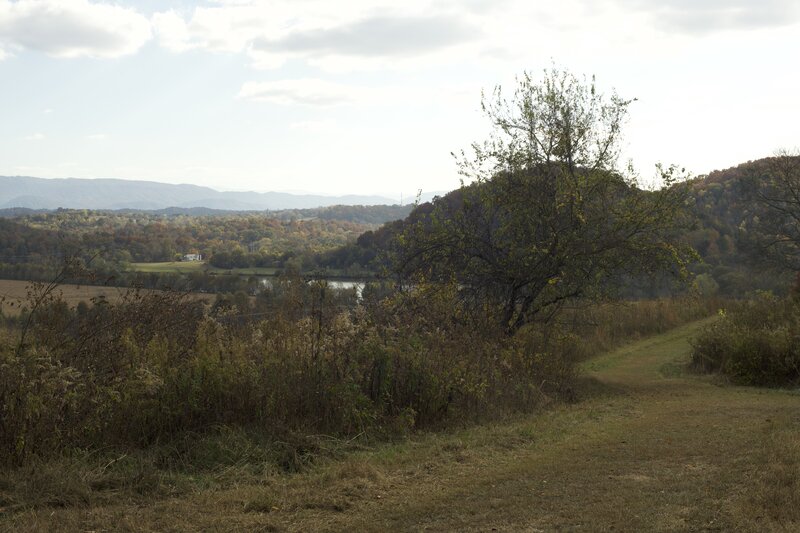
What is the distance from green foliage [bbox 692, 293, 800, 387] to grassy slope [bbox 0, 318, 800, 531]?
632 centimetres

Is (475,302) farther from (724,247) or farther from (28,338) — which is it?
(724,247)

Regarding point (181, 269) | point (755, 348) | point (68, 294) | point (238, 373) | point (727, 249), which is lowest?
point (755, 348)

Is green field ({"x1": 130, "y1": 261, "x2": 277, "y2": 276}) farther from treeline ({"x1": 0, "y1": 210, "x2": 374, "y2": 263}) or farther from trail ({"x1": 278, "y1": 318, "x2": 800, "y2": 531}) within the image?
trail ({"x1": 278, "y1": 318, "x2": 800, "y2": 531})

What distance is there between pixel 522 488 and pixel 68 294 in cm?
620

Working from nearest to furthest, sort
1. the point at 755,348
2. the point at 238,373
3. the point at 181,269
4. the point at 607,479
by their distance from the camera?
the point at 607,479
the point at 238,373
the point at 755,348
the point at 181,269

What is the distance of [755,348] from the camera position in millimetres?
15883

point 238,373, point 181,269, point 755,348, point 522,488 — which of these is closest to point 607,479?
point 522,488

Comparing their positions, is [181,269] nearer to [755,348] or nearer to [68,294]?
[68,294]

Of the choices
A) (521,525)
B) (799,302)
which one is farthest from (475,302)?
(799,302)

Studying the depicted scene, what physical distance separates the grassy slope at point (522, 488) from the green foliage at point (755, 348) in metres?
6.32

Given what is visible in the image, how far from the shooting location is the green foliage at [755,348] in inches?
604

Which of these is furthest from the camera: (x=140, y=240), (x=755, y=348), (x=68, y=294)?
(x=140, y=240)

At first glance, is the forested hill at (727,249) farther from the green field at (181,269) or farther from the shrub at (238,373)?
the shrub at (238,373)

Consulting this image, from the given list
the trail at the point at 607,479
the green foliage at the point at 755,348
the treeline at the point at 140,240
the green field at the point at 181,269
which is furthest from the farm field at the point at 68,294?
the green foliage at the point at 755,348
